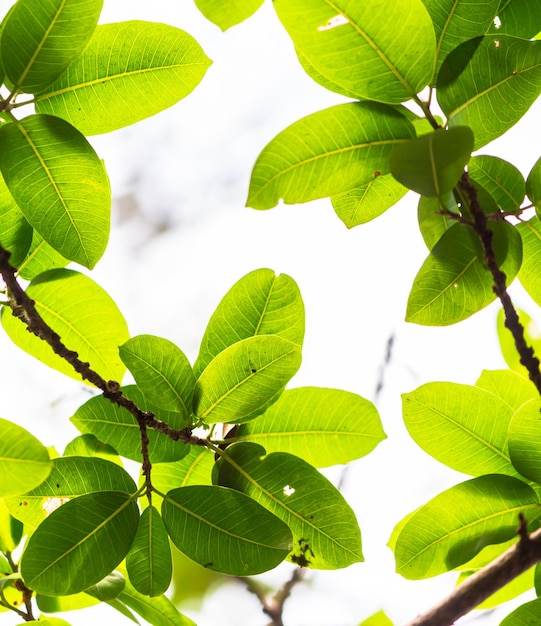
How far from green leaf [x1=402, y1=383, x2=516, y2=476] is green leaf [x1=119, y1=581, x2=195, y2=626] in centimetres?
43

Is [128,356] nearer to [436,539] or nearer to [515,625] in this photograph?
[436,539]

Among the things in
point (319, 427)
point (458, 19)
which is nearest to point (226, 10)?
point (458, 19)

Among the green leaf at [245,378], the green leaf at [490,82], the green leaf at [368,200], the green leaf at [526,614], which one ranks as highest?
the green leaf at [490,82]

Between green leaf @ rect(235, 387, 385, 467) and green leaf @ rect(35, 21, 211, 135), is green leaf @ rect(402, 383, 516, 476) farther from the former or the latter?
green leaf @ rect(35, 21, 211, 135)

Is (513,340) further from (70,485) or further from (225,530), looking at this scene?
(70,485)

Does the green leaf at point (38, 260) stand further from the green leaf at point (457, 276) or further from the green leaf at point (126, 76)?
the green leaf at point (457, 276)

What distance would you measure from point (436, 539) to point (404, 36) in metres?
0.57

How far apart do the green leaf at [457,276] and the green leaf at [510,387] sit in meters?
0.16

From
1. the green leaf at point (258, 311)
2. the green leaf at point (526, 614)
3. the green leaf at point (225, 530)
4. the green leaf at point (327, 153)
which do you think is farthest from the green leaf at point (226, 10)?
the green leaf at point (526, 614)

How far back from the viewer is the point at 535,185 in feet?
2.49

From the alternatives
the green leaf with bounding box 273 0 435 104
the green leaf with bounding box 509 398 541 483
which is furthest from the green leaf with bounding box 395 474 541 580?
the green leaf with bounding box 273 0 435 104

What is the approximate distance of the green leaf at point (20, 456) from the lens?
61 cm

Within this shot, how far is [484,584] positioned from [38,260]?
0.67m

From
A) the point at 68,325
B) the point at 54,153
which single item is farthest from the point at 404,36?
the point at 68,325
